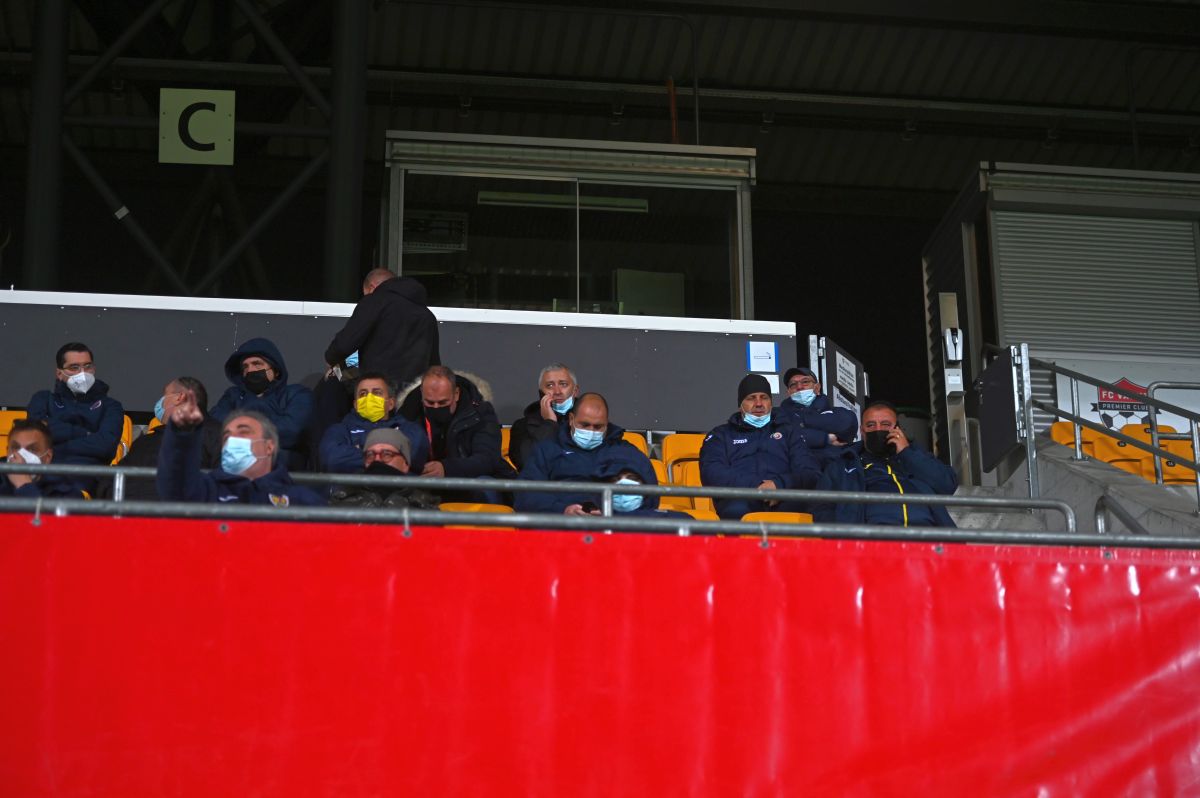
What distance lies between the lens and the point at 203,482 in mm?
5016

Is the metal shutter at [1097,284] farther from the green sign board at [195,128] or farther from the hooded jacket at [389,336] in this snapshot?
the green sign board at [195,128]

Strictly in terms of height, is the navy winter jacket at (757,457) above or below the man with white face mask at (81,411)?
below

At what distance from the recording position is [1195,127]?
16.6m

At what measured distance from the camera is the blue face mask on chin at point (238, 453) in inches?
203

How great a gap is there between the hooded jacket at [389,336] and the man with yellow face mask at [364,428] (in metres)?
0.89

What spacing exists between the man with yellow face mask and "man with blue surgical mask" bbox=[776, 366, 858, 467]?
231 centimetres

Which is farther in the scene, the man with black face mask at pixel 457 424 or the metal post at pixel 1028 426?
the metal post at pixel 1028 426

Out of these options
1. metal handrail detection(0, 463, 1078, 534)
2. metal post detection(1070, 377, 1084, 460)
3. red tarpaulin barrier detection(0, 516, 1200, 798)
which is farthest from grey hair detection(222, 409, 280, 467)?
metal post detection(1070, 377, 1084, 460)

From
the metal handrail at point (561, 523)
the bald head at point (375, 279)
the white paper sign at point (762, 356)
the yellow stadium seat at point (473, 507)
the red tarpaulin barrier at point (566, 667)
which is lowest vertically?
the red tarpaulin barrier at point (566, 667)

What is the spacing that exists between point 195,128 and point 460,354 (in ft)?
11.1

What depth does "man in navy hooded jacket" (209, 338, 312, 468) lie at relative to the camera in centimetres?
721

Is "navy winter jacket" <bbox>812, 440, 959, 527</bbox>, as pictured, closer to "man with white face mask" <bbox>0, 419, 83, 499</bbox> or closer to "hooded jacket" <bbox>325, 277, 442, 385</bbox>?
"hooded jacket" <bbox>325, 277, 442, 385</bbox>

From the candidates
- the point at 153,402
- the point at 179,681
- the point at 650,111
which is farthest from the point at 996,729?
the point at 650,111

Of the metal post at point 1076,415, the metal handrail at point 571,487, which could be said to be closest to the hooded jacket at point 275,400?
the metal handrail at point 571,487
